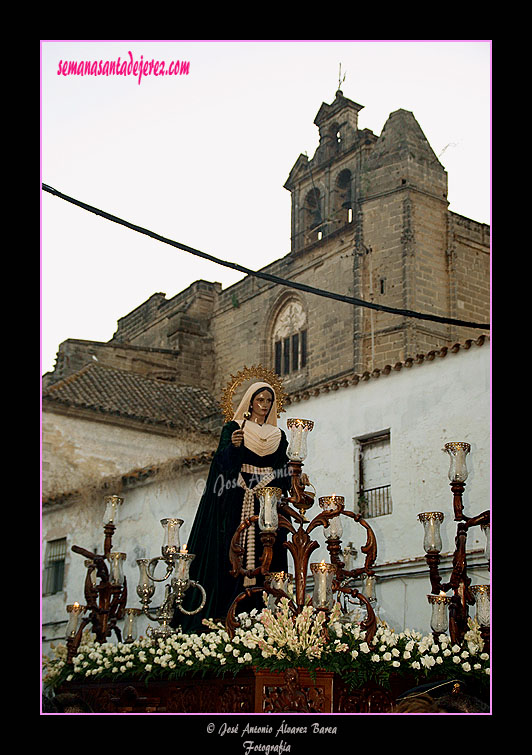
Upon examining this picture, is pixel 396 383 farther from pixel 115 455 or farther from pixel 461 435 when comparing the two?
pixel 115 455

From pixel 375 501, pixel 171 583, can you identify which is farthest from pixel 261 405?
pixel 375 501

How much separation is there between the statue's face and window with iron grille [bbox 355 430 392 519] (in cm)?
377

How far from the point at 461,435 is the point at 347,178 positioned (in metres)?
17.4

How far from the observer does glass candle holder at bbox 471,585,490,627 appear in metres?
7.14

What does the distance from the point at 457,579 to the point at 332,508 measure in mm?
1102

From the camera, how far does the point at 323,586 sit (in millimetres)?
7090

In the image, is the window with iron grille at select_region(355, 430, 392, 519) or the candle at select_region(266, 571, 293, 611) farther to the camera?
the window with iron grille at select_region(355, 430, 392, 519)

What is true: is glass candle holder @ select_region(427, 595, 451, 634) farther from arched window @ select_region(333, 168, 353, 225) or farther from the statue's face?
arched window @ select_region(333, 168, 353, 225)

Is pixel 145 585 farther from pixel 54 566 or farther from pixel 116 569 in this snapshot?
pixel 54 566

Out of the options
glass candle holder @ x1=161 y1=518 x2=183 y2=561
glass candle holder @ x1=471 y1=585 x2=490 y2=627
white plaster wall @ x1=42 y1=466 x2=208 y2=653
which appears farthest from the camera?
white plaster wall @ x1=42 y1=466 x2=208 y2=653

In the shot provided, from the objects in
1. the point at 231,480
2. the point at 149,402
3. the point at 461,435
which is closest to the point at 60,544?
the point at 149,402

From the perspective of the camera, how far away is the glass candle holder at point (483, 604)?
714 centimetres

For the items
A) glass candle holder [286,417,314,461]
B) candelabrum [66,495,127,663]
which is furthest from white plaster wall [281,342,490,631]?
glass candle holder [286,417,314,461]

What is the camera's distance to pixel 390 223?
24.9 metres
